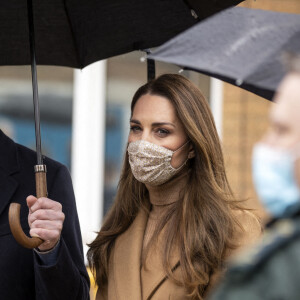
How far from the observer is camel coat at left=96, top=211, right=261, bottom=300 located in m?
2.80

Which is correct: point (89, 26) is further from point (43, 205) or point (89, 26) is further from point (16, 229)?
point (16, 229)

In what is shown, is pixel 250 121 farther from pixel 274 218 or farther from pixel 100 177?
pixel 274 218

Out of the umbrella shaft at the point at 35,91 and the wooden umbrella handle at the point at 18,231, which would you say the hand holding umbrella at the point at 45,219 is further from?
the umbrella shaft at the point at 35,91

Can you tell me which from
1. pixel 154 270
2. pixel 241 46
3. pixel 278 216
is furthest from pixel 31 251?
pixel 278 216

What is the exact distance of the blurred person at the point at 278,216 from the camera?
125 centimetres

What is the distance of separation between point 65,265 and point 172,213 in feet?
1.64

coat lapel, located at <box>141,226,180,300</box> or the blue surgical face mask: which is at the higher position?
the blue surgical face mask

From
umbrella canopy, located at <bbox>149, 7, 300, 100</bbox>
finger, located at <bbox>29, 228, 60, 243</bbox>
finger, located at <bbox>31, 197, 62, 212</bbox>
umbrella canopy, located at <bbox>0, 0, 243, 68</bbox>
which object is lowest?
finger, located at <bbox>29, 228, 60, 243</bbox>

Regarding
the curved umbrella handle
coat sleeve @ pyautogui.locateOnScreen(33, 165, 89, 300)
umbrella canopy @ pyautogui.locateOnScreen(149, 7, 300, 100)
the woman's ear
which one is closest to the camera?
umbrella canopy @ pyautogui.locateOnScreen(149, 7, 300, 100)

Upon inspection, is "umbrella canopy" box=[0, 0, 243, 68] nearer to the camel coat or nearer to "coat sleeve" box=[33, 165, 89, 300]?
"coat sleeve" box=[33, 165, 89, 300]

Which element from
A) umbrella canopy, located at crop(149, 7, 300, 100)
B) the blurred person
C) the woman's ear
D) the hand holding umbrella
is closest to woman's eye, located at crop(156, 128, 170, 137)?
the woman's ear

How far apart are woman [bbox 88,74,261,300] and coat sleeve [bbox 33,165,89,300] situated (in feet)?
0.44

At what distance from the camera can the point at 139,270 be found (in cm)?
291

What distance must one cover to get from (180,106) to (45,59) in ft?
2.80
